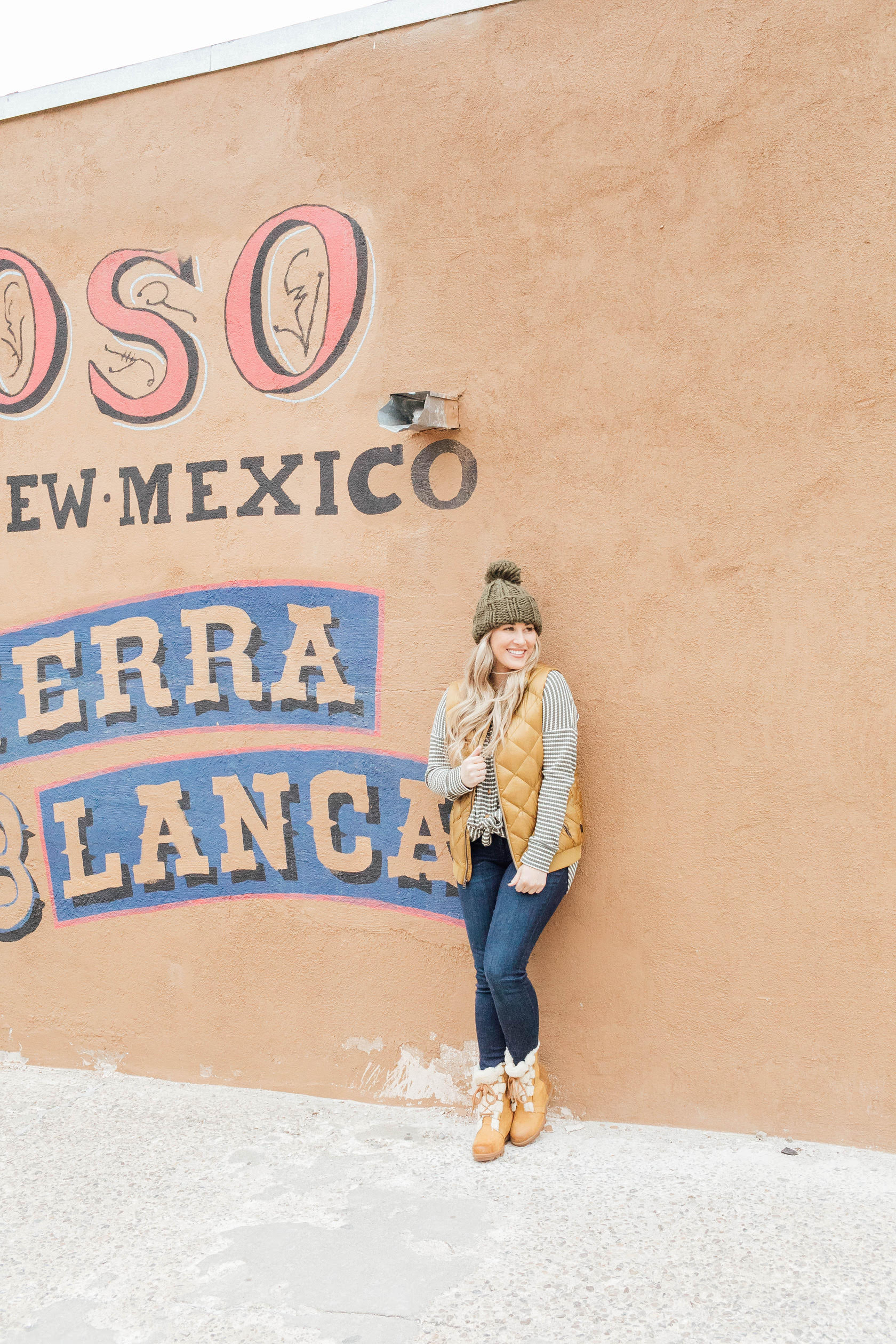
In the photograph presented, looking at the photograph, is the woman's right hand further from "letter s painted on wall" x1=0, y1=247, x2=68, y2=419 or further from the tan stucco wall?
"letter s painted on wall" x1=0, y1=247, x2=68, y2=419

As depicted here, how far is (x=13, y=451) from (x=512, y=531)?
2391 millimetres

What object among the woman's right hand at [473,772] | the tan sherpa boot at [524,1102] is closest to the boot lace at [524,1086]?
the tan sherpa boot at [524,1102]

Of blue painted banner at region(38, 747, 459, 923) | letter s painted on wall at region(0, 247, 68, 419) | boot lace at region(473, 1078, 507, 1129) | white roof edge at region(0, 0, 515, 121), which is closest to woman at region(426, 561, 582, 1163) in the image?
boot lace at region(473, 1078, 507, 1129)

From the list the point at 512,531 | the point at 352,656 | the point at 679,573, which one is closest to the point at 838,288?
the point at 679,573

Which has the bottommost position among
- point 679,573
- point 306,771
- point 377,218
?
point 306,771

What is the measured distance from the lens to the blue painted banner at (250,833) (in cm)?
419

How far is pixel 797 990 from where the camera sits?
145 inches

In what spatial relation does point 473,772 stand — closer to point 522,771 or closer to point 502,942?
point 522,771

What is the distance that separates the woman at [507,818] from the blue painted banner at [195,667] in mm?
599

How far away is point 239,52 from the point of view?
4.41 meters

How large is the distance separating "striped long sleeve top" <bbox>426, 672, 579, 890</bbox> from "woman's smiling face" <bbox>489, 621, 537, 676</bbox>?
12 cm

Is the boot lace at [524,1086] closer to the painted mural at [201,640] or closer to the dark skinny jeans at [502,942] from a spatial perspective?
the dark skinny jeans at [502,942]

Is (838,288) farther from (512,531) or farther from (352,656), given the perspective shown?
(352,656)

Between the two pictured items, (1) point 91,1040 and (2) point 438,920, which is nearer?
(2) point 438,920
